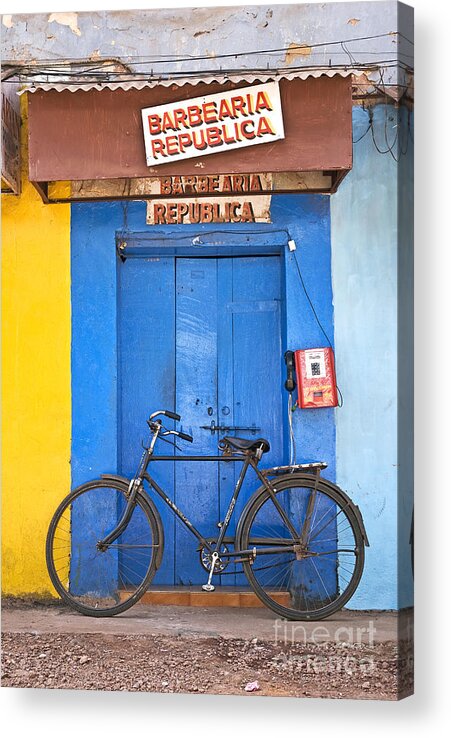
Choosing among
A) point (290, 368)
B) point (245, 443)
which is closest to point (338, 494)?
point (245, 443)

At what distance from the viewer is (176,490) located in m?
5.11

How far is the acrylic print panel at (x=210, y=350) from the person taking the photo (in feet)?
14.7

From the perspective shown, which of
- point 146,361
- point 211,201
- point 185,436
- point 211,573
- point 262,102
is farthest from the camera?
point 146,361

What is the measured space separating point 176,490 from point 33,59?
8.44 ft

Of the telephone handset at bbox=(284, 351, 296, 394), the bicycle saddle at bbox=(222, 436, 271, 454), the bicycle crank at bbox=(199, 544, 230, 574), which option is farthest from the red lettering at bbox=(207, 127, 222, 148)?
the bicycle crank at bbox=(199, 544, 230, 574)

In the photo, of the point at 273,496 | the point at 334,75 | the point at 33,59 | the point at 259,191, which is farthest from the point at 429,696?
the point at 33,59

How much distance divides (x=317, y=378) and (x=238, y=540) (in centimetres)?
98

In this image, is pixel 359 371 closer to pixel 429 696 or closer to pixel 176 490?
pixel 176 490

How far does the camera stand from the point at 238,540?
4730 mm

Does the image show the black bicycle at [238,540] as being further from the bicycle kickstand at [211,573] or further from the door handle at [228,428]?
the door handle at [228,428]

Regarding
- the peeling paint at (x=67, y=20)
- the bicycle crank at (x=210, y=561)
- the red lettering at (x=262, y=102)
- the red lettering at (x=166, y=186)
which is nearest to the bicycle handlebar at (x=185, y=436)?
the bicycle crank at (x=210, y=561)

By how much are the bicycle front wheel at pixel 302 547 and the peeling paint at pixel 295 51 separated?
2.29m

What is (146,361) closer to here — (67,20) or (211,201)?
(211,201)

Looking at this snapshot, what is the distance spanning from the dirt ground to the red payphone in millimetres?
1281
